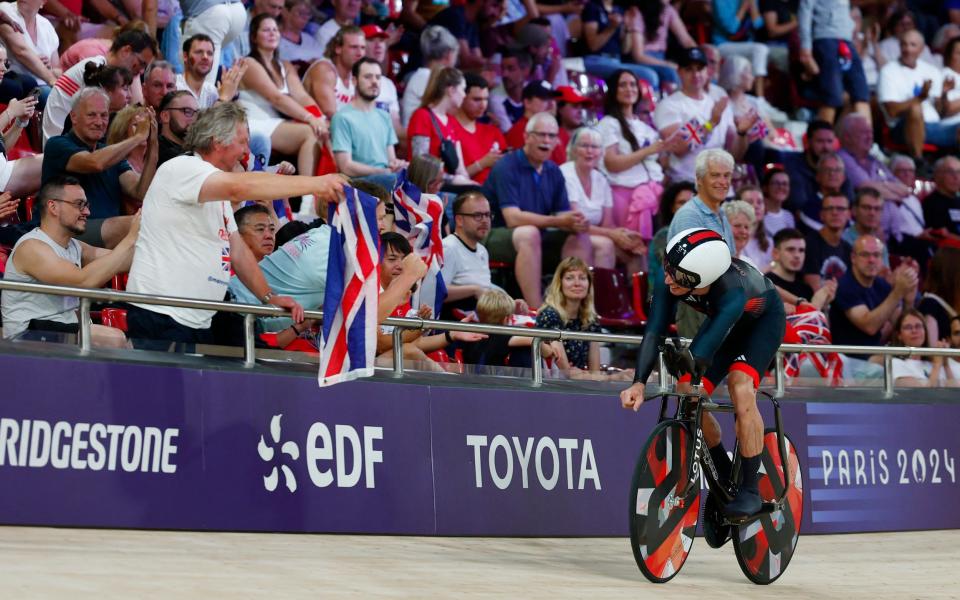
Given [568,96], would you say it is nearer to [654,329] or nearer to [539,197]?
[539,197]

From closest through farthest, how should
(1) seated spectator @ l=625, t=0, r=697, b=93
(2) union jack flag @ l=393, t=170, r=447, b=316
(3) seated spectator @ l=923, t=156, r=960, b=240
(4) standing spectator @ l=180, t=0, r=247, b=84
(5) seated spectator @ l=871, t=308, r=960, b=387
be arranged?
(2) union jack flag @ l=393, t=170, r=447, b=316
(4) standing spectator @ l=180, t=0, r=247, b=84
(5) seated spectator @ l=871, t=308, r=960, b=387
(1) seated spectator @ l=625, t=0, r=697, b=93
(3) seated spectator @ l=923, t=156, r=960, b=240

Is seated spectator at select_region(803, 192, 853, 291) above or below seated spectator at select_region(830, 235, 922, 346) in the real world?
above

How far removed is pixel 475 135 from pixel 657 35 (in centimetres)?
438

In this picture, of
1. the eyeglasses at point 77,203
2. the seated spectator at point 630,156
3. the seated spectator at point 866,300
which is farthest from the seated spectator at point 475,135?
the eyeglasses at point 77,203

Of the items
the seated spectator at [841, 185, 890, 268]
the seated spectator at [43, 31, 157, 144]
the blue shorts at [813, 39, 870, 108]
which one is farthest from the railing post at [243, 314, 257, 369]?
the blue shorts at [813, 39, 870, 108]

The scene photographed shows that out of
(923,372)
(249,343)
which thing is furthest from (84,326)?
(923,372)

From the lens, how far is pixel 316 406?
24.8 feet

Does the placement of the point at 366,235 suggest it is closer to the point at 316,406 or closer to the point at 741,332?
the point at 316,406

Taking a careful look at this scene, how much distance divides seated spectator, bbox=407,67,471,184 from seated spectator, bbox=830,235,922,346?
3.23 metres

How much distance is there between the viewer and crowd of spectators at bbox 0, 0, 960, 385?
23.9 ft

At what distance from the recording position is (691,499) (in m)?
7.02

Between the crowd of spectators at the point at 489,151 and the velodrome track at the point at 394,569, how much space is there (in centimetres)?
108

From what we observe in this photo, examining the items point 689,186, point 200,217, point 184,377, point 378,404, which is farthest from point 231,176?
point 689,186

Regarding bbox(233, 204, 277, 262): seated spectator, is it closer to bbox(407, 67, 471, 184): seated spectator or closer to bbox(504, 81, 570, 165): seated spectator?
bbox(407, 67, 471, 184): seated spectator
